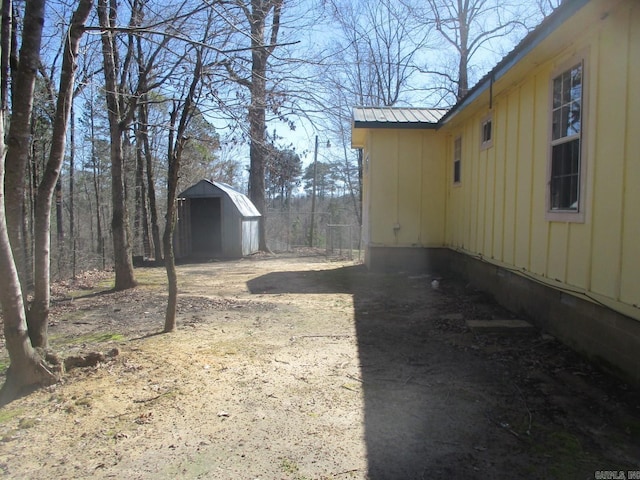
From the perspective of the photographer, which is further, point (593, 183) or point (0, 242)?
point (593, 183)

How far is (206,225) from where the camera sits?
16312mm

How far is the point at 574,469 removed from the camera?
7.52 ft

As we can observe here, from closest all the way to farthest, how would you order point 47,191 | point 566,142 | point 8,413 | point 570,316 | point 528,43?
point 8,413 → point 47,191 → point 570,316 → point 566,142 → point 528,43

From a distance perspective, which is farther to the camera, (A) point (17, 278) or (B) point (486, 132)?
(B) point (486, 132)

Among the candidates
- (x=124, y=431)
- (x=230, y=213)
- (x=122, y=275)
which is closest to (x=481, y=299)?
(x=124, y=431)

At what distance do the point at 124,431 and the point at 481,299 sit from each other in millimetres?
5245

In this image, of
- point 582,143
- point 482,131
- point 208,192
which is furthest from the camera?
point 208,192

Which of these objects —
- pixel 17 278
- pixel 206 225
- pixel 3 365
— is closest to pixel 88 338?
pixel 3 365

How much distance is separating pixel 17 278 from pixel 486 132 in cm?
664

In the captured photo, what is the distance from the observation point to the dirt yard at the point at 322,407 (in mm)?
2377

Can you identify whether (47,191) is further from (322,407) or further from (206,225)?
(206,225)

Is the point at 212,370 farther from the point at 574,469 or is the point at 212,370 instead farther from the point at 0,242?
the point at 574,469

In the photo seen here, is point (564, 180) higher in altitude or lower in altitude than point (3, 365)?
higher

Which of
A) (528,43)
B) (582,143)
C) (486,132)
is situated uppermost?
(528,43)
